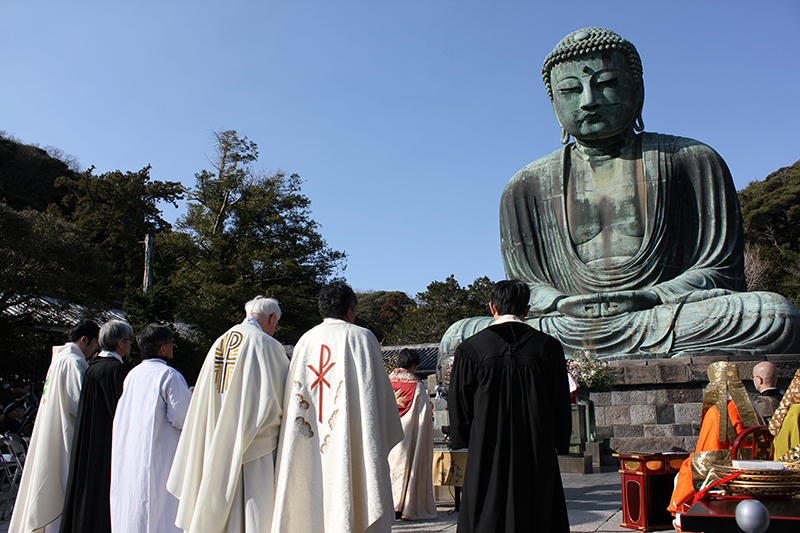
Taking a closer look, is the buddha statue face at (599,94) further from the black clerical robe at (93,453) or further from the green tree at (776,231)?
→ the green tree at (776,231)

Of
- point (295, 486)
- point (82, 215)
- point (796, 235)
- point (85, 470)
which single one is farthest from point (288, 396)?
point (796, 235)

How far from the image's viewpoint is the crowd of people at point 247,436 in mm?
2908

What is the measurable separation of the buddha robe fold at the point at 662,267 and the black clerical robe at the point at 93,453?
5.38m

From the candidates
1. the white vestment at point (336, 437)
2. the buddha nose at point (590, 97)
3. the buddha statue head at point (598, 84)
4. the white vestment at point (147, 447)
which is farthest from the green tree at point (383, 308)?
the white vestment at point (336, 437)

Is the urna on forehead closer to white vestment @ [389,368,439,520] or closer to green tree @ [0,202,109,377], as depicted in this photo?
white vestment @ [389,368,439,520]

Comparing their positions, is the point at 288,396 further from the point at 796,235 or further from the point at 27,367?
the point at 796,235

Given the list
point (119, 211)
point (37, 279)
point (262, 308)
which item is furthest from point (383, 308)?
point (262, 308)

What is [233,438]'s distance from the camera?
118 inches

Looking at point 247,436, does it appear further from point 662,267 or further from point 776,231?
point 776,231

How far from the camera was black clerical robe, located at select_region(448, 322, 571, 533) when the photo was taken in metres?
2.77

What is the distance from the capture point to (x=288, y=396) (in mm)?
3070

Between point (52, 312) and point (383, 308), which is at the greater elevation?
point (383, 308)

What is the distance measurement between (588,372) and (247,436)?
15.2 ft

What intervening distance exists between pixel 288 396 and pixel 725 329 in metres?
6.10
